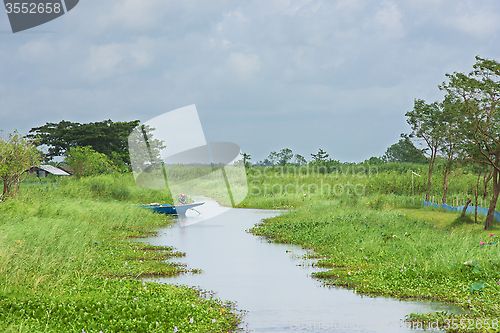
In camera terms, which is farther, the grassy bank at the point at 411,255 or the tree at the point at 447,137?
the tree at the point at 447,137

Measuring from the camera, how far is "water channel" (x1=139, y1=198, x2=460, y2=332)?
7250 millimetres

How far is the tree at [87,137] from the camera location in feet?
190

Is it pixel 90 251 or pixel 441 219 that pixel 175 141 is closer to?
pixel 90 251

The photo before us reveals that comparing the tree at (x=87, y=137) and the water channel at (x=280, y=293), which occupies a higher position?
the tree at (x=87, y=137)

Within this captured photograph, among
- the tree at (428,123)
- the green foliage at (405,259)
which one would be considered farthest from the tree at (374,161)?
the green foliage at (405,259)

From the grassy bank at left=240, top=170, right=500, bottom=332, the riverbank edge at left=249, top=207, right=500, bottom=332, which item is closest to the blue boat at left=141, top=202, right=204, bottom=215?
the grassy bank at left=240, top=170, right=500, bottom=332

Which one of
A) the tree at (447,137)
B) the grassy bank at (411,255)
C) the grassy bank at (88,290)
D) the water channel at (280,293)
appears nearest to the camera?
the grassy bank at (88,290)

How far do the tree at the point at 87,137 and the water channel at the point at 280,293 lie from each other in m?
44.9

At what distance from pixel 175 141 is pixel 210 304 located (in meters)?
8.30

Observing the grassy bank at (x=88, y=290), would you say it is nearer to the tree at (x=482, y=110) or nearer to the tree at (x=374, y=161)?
the tree at (x=482, y=110)

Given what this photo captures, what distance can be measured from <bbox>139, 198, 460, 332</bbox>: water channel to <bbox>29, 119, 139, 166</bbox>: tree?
44.9 m

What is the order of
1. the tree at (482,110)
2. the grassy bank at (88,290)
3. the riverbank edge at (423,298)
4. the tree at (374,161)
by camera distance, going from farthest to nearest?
the tree at (374,161), the tree at (482,110), the riverbank edge at (423,298), the grassy bank at (88,290)

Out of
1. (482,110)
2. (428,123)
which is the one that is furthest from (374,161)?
(482,110)

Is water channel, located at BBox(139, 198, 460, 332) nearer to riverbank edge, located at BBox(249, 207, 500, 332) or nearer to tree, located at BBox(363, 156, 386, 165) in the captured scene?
riverbank edge, located at BBox(249, 207, 500, 332)
